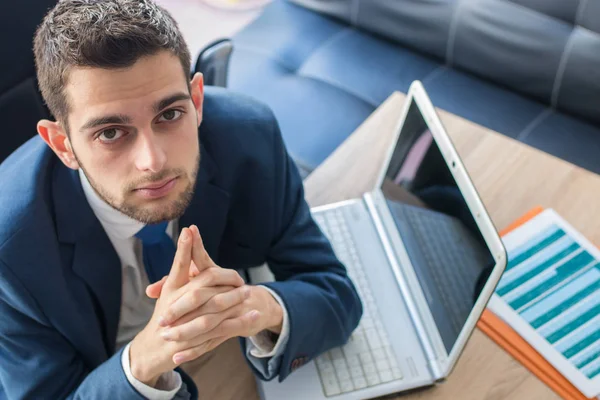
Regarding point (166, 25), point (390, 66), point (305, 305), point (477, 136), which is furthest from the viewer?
point (390, 66)

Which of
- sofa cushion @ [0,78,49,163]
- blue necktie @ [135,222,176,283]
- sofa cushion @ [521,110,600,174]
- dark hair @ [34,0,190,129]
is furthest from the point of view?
sofa cushion @ [521,110,600,174]

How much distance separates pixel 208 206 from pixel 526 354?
62 cm

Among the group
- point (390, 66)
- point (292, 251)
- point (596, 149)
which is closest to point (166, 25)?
point (292, 251)

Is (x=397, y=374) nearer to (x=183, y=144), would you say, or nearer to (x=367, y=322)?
(x=367, y=322)

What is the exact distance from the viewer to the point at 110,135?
3.14ft

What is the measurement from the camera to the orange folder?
44.3 inches

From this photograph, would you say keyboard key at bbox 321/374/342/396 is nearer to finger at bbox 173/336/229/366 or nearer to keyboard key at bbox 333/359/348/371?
keyboard key at bbox 333/359/348/371

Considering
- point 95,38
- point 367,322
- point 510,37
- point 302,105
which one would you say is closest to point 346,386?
point 367,322

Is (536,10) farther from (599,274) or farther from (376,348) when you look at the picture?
(376,348)

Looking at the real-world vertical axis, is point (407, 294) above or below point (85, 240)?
below

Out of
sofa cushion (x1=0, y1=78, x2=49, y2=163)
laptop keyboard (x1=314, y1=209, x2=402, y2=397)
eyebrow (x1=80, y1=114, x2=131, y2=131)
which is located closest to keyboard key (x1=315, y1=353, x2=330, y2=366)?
laptop keyboard (x1=314, y1=209, x2=402, y2=397)

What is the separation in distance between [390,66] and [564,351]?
121 centimetres

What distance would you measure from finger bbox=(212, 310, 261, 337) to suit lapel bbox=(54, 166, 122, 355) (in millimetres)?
247

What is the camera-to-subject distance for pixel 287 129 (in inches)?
75.6
